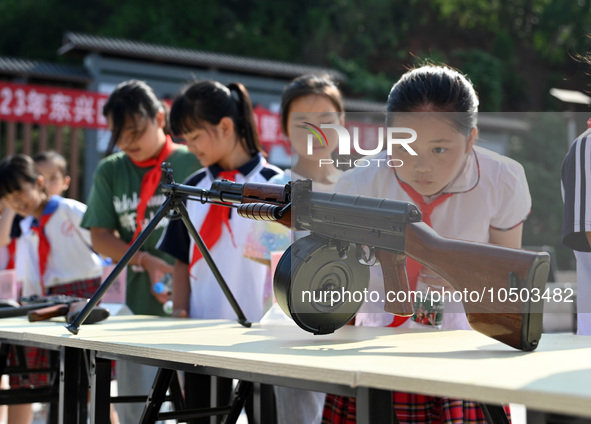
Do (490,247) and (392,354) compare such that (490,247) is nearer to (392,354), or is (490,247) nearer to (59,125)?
(392,354)

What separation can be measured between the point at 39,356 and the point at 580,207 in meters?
2.39

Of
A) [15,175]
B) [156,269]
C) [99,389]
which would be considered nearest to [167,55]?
[15,175]

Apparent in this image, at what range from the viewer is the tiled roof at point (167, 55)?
466 inches

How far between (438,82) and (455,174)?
0.19 m

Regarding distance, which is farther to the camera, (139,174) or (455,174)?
(139,174)

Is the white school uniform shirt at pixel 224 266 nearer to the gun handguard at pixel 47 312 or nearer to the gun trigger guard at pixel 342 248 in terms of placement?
the gun handguard at pixel 47 312

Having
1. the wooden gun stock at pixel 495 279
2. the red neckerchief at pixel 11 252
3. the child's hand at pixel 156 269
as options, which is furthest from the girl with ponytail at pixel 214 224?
the red neckerchief at pixel 11 252

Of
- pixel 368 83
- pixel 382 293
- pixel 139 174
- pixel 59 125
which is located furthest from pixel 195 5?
pixel 382 293

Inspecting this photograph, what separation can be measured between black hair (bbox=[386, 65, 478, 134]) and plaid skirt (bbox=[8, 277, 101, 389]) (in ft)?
6.77

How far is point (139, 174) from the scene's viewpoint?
2.66 metres

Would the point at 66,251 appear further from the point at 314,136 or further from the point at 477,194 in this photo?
the point at 477,194

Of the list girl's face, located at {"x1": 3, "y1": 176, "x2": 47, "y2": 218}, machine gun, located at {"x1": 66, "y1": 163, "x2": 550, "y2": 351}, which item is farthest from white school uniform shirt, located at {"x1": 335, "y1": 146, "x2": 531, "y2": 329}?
girl's face, located at {"x1": 3, "y1": 176, "x2": 47, "y2": 218}

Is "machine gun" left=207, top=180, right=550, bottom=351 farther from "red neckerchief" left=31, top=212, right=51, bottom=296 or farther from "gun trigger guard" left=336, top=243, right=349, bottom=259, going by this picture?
"red neckerchief" left=31, top=212, right=51, bottom=296

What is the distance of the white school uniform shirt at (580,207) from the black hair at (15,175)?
98.8 inches
